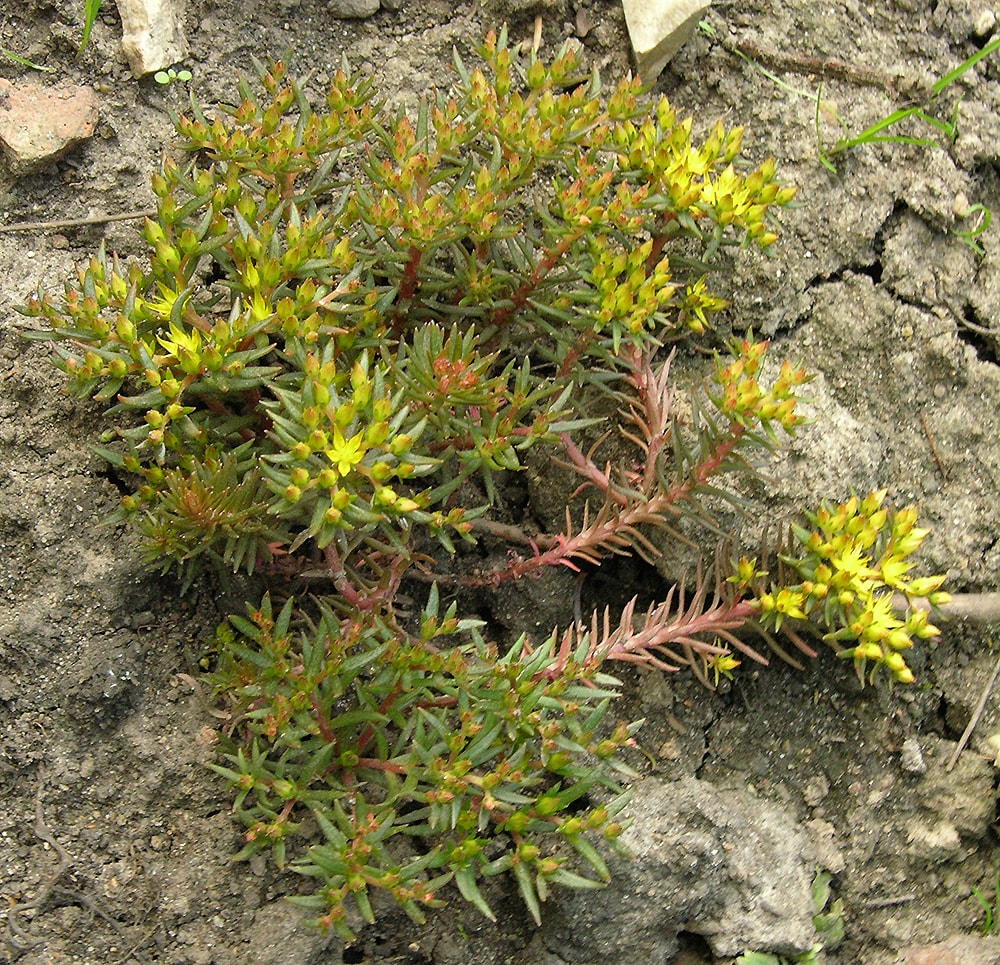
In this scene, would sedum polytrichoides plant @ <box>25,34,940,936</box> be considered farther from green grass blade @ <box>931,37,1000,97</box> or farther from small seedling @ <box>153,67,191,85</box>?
green grass blade @ <box>931,37,1000,97</box>

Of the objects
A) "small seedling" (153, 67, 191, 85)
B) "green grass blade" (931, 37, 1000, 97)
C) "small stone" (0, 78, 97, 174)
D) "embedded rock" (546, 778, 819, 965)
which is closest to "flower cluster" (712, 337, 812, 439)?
"embedded rock" (546, 778, 819, 965)

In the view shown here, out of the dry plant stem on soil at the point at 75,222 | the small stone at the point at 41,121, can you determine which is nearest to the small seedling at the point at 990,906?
the dry plant stem on soil at the point at 75,222

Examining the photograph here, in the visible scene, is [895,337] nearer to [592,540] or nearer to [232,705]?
[592,540]

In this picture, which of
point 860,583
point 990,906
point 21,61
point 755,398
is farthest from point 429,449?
point 990,906

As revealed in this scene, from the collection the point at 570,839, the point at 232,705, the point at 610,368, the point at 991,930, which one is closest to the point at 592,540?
the point at 610,368

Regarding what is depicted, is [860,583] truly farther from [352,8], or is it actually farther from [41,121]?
[41,121]
